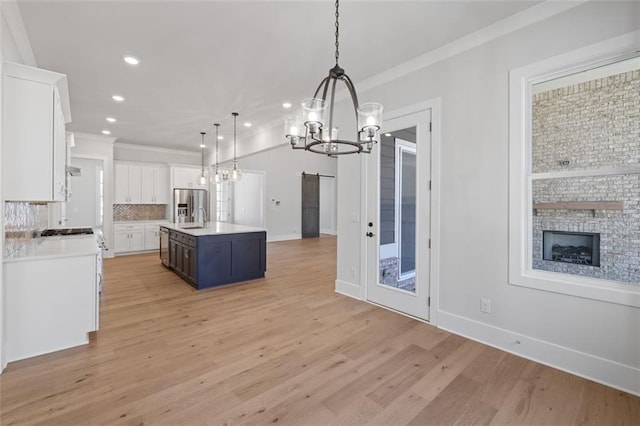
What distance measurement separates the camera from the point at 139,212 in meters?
7.80

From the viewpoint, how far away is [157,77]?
11.9 ft

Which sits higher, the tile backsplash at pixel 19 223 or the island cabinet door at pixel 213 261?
the tile backsplash at pixel 19 223

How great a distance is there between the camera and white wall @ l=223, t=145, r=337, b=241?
9.66m

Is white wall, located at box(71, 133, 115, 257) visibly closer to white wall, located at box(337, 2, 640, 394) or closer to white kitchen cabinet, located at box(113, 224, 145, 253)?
white kitchen cabinet, located at box(113, 224, 145, 253)

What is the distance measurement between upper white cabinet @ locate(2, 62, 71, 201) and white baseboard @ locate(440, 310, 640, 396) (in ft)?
12.5

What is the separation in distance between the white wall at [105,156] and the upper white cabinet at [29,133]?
16.2 ft

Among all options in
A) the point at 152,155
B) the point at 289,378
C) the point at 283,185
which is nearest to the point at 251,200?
A: the point at 283,185

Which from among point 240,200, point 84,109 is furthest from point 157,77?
point 240,200

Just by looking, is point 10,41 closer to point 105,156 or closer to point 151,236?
point 105,156

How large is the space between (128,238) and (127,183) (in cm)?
135

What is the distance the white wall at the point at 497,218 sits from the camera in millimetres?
2076

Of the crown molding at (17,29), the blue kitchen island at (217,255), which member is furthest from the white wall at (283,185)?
the crown molding at (17,29)

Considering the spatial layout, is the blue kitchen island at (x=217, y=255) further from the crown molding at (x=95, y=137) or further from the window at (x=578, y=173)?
the window at (x=578, y=173)

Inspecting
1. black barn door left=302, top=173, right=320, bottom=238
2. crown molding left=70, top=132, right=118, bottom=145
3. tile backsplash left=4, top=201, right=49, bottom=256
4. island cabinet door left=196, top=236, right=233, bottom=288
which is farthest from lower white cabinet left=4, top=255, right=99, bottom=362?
black barn door left=302, top=173, right=320, bottom=238
